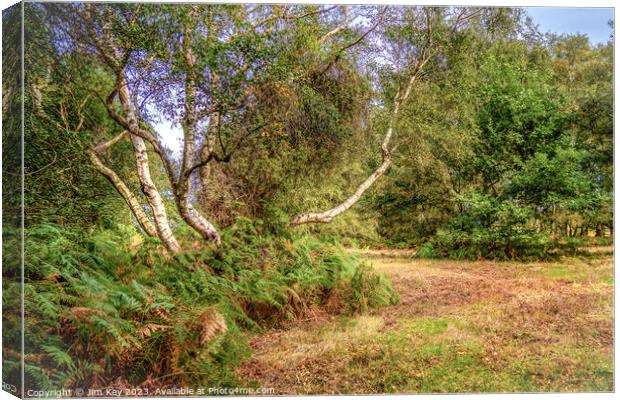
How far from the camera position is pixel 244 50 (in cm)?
518

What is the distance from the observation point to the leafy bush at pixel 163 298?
482cm

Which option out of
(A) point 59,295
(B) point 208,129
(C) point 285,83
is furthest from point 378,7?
(A) point 59,295

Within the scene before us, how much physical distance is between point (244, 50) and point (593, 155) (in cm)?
326

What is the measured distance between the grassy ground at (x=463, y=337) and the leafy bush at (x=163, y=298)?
21 cm

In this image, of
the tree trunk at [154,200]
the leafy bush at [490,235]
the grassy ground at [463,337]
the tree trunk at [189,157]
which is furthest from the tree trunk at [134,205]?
the leafy bush at [490,235]

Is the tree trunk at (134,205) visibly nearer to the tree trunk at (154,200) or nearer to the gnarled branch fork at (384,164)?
the tree trunk at (154,200)

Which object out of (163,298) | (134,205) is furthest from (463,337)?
(134,205)

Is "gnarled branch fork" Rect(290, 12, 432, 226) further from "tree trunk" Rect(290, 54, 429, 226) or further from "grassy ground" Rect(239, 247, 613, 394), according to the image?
"grassy ground" Rect(239, 247, 613, 394)

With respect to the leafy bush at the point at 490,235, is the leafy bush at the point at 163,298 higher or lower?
lower

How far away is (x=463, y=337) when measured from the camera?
17.3 feet

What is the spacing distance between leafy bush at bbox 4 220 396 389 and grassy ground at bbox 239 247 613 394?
0.21 metres

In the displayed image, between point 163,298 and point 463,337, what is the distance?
2557mm

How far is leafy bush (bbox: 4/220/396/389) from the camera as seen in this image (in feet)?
15.8

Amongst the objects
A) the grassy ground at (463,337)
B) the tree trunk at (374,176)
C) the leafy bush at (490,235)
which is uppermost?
the tree trunk at (374,176)
